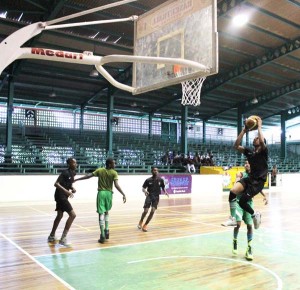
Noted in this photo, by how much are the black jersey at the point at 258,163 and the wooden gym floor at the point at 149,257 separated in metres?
1.58

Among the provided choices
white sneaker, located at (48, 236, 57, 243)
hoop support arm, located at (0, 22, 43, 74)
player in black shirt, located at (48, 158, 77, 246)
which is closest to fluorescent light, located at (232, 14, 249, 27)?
player in black shirt, located at (48, 158, 77, 246)

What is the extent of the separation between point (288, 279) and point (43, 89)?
78.7ft

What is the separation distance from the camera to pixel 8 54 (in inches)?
154

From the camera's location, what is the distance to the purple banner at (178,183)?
21.6 meters

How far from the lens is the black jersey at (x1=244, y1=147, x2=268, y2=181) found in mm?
6133

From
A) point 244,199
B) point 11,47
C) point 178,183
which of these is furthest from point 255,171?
point 178,183

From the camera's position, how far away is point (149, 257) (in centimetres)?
672

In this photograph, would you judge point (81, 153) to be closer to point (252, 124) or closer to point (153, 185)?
point (153, 185)

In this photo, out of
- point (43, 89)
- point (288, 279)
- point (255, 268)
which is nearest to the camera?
point (288, 279)

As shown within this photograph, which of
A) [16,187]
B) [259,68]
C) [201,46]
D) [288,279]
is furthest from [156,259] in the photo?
[259,68]

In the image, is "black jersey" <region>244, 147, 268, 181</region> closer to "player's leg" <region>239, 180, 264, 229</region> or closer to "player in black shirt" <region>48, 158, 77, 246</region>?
"player's leg" <region>239, 180, 264, 229</region>

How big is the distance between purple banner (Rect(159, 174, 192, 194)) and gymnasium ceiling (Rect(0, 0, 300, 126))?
21.7ft

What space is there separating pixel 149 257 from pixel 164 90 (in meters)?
22.1

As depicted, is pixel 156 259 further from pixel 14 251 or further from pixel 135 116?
pixel 135 116
